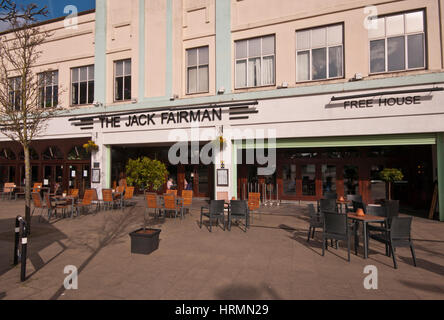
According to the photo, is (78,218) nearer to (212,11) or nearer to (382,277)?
(382,277)

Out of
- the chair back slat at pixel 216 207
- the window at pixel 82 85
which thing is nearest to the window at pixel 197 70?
the window at pixel 82 85

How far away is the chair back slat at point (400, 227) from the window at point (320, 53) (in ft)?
23.6

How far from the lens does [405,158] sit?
1262 cm

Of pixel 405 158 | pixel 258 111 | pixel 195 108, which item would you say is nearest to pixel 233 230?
pixel 258 111

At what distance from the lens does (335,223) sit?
567 cm

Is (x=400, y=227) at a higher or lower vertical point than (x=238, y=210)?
higher

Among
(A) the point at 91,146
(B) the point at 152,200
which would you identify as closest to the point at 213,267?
(B) the point at 152,200

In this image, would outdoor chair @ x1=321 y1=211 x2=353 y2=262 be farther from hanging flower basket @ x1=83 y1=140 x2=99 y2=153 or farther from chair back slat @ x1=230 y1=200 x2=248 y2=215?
hanging flower basket @ x1=83 y1=140 x2=99 y2=153

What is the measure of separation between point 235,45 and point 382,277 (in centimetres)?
1080

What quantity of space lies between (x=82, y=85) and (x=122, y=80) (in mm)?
2715

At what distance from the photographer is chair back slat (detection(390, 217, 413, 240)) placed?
16.9ft

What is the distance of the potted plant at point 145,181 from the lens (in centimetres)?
574

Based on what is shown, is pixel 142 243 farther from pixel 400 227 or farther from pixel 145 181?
pixel 400 227

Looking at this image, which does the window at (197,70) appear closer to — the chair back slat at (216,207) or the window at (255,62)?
the window at (255,62)
